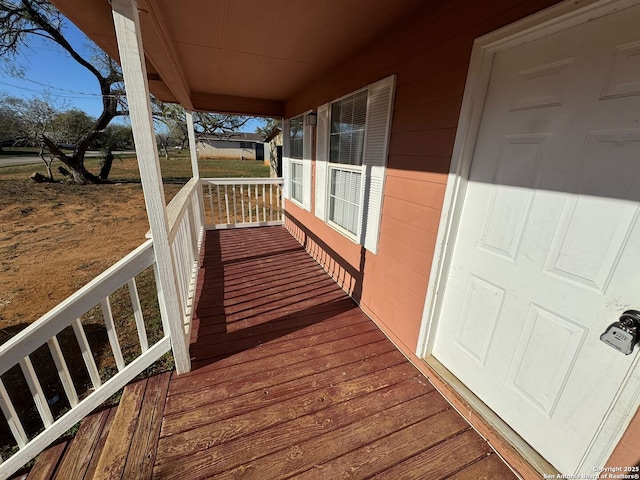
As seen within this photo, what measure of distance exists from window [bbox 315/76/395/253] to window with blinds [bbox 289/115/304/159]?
39.3 inches

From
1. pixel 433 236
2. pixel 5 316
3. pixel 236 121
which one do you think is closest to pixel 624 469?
pixel 433 236

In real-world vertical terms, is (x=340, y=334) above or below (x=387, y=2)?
below

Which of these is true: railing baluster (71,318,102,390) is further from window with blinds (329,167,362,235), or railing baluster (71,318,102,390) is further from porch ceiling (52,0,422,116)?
window with blinds (329,167,362,235)

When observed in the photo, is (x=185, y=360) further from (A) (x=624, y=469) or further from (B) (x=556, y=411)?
(A) (x=624, y=469)

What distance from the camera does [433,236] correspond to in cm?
169

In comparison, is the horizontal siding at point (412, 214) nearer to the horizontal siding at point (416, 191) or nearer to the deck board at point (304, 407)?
the horizontal siding at point (416, 191)

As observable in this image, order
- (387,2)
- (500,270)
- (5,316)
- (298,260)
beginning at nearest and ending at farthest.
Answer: (500,270) → (387,2) → (5,316) → (298,260)

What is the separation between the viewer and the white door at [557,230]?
948 millimetres

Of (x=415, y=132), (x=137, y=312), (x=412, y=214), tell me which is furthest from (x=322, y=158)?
(x=137, y=312)

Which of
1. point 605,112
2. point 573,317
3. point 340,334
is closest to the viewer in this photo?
point 605,112

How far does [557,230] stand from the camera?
3.75 feet

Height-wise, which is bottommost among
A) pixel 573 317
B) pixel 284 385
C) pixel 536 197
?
pixel 284 385

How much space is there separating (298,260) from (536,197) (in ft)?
9.65

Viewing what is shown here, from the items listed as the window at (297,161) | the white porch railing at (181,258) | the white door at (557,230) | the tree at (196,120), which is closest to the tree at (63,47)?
the tree at (196,120)
